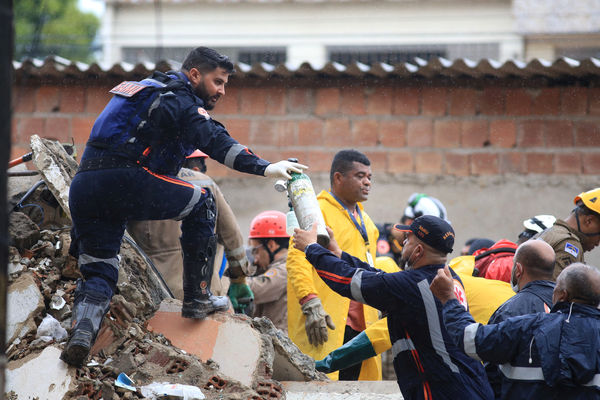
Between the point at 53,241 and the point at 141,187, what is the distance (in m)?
1.51

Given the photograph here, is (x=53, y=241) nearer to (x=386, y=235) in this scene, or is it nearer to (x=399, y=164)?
(x=386, y=235)

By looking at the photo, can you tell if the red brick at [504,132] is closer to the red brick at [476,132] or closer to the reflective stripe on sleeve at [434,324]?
the red brick at [476,132]

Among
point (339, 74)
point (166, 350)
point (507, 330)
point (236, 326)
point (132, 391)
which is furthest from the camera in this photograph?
point (339, 74)

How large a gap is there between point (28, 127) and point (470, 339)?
23.5ft

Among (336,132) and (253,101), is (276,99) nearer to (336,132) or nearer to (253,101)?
(253,101)

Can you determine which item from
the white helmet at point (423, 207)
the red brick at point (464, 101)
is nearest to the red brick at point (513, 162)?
the red brick at point (464, 101)

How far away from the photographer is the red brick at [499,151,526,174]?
8.95 metres

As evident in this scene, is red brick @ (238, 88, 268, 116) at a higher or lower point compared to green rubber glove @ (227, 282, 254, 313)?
higher

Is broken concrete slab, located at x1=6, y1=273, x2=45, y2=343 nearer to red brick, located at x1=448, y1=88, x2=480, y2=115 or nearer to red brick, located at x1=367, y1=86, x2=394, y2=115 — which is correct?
red brick, located at x1=367, y1=86, x2=394, y2=115

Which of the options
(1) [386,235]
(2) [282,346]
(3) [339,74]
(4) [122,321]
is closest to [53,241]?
(4) [122,321]

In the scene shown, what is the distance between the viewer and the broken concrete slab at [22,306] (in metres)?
5.05

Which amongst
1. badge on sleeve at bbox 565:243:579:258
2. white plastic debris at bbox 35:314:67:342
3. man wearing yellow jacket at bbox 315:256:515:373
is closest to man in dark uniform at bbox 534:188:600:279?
badge on sleeve at bbox 565:243:579:258

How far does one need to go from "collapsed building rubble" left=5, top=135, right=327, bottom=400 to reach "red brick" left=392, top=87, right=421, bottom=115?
13.6 feet

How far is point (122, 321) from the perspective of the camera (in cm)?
527
